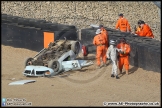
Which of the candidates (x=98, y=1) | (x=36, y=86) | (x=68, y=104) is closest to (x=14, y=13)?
(x=98, y=1)

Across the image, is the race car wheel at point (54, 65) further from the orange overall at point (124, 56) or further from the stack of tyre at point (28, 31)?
the stack of tyre at point (28, 31)

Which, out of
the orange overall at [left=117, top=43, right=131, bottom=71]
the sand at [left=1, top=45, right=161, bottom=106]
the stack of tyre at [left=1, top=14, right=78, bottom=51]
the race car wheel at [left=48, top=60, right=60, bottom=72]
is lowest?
the sand at [left=1, top=45, right=161, bottom=106]

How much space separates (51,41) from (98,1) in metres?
8.92

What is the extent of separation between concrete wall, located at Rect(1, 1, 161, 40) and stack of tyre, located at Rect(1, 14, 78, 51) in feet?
16.7

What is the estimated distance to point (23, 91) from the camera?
15.6 m

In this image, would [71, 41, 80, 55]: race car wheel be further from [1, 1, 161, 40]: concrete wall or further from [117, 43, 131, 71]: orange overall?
[1, 1, 161, 40]: concrete wall

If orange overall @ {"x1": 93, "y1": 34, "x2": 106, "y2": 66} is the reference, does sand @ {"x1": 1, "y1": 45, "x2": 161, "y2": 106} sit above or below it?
below

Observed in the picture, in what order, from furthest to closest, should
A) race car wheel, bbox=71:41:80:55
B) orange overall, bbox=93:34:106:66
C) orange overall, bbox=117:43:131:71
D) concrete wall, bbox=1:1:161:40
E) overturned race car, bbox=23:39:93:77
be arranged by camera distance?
1. concrete wall, bbox=1:1:161:40
2. race car wheel, bbox=71:41:80:55
3. orange overall, bbox=93:34:106:66
4. overturned race car, bbox=23:39:93:77
5. orange overall, bbox=117:43:131:71

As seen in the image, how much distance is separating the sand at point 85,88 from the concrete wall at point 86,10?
9.50m

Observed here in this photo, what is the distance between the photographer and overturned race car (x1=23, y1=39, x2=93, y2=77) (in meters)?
17.9

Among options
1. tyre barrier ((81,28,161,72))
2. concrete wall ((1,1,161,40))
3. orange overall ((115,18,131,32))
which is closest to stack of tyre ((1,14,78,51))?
tyre barrier ((81,28,161,72))

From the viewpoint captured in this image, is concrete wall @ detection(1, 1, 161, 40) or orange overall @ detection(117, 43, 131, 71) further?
concrete wall @ detection(1, 1, 161, 40)

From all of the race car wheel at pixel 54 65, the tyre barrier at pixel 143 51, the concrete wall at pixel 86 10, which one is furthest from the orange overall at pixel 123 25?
the concrete wall at pixel 86 10

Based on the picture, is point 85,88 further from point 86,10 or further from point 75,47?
point 86,10
